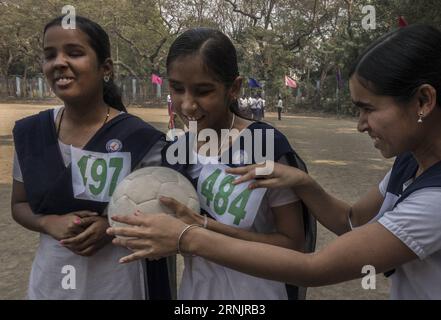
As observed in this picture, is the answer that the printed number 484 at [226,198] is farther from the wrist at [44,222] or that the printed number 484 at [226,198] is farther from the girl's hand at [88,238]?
the wrist at [44,222]

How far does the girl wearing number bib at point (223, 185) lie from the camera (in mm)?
1414

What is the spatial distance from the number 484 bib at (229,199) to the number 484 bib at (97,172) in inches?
13.5

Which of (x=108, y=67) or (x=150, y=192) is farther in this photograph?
(x=108, y=67)

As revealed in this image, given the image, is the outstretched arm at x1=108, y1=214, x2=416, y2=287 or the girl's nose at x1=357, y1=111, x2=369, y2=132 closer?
the outstretched arm at x1=108, y1=214, x2=416, y2=287

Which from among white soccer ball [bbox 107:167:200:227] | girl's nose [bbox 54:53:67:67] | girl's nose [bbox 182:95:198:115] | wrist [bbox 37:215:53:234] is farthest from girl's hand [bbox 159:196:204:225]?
girl's nose [bbox 54:53:67:67]

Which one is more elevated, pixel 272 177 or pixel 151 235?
pixel 272 177

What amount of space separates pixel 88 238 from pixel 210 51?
2.57 ft

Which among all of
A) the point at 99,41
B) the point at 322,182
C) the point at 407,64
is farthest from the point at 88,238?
the point at 322,182

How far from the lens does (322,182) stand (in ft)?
21.4

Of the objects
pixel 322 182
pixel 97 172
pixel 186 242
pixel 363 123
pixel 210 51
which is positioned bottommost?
pixel 322 182

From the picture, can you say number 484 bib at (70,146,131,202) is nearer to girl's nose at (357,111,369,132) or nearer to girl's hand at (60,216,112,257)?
girl's hand at (60,216,112,257)

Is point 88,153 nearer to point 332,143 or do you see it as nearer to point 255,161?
point 255,161

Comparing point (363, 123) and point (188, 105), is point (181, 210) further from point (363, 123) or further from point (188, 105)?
point (363, 123)

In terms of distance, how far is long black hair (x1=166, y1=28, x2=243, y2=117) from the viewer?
4.65ft
